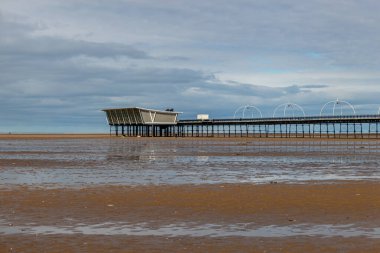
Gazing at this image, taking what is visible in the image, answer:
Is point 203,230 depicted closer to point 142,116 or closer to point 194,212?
point 194,212

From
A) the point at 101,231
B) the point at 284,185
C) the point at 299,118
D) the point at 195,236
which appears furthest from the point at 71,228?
the point at 299,118

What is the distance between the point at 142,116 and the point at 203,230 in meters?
111

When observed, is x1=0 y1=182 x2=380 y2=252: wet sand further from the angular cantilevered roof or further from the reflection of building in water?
the angular cantilevered roof

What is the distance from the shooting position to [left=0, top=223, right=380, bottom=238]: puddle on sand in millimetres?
10797

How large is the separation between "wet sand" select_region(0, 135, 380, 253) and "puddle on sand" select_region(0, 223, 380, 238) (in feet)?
0.06

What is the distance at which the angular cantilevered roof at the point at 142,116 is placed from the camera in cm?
12231

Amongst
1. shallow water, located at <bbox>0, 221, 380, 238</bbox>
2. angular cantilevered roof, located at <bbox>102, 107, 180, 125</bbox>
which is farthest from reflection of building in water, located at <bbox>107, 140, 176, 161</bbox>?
angular cantilevered roof, located at <bbox>102, 107, 180, 125</bbox>

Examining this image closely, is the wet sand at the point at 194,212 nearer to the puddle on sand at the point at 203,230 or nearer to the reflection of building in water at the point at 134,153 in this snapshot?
the puddle on sand at the point at 203,230

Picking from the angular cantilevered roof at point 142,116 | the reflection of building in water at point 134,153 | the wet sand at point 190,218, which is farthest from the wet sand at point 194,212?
the angular cantilevered roof at point 142,116

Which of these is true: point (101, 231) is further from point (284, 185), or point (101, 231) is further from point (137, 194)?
point (284, 185)

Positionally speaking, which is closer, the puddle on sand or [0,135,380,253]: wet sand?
[0,135,380,253]: wet sand

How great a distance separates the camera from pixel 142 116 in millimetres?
121875

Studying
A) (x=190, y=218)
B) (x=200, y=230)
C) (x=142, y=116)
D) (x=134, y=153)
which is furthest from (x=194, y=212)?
(x=142, y=116)

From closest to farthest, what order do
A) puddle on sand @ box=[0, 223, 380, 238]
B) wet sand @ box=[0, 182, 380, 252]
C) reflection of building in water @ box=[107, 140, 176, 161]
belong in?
wet sand @ box=[0, 182, 380, 252]
puddle on sand @ box=[0, 223, 380, 238]
reflection of building in water @ box=[107, 140, 176, 161]
